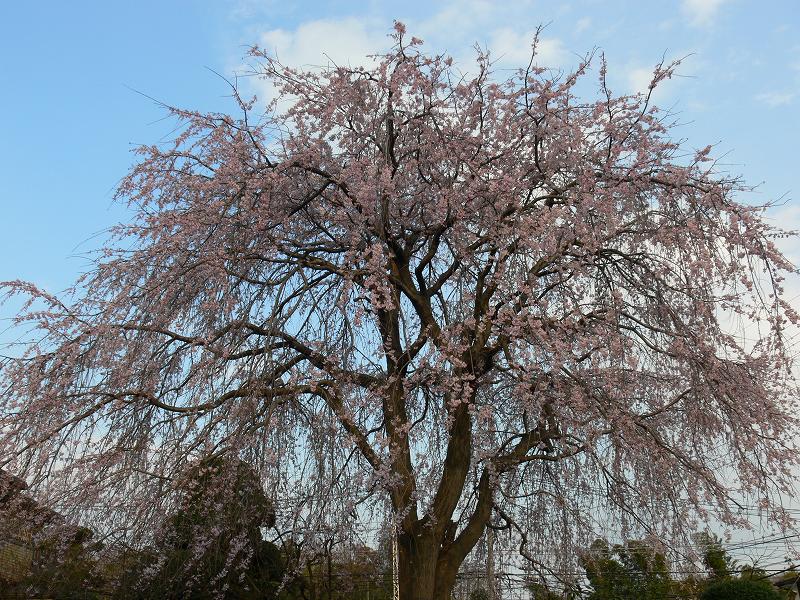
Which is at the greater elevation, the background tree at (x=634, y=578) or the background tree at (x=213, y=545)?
the background tree at (x=634, y=578)

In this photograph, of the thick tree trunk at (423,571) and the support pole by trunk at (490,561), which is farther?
the support pole by trunk at (490,561)

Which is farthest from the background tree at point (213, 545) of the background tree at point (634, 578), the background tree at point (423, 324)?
the background tree at point (634, 578)

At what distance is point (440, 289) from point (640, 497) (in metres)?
2.65

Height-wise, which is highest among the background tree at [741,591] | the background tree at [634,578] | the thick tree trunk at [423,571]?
the background tree at [634,578]

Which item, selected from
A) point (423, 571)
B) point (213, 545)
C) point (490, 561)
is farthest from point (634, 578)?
point (423, 571)

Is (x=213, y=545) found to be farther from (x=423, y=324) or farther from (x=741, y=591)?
(x=741, y=591)

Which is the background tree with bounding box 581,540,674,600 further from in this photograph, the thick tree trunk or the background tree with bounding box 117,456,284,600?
the thick tree trunk

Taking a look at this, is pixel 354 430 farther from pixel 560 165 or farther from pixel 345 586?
pixel 345 586

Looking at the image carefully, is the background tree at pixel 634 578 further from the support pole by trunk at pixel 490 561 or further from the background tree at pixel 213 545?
the background tree at pixel 213 545

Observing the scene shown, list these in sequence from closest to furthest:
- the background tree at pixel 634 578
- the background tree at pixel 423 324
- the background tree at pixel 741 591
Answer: the background tree at pixel 423 324 < the background tree at pixel 741 591 < the background tree at pixel 634 578

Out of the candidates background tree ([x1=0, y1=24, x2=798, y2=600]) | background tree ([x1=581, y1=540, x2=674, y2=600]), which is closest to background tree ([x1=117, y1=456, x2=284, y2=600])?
background tree ([x1=0, y1=24, x2=798, y2=600])

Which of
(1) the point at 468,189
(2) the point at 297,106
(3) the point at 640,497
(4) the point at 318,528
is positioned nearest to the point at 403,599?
(4) the point at 318,528

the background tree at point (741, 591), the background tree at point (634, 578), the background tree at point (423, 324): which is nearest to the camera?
the background tree at point (423, 324)

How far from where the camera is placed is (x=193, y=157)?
22.6 ft
